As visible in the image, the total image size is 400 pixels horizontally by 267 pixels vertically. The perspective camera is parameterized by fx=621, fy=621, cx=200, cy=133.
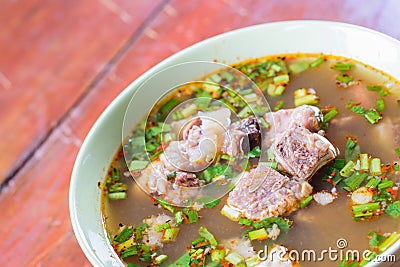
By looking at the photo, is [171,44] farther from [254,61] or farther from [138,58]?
[254,61]

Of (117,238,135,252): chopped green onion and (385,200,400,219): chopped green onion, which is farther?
(117,238,135,252): chopped green onion

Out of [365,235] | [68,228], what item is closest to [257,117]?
[365,235]

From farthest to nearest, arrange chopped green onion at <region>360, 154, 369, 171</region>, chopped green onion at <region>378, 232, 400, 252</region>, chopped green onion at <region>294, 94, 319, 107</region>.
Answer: chopped green onion at <region>294, 94, 319, 107</region> < chopped green onion at <region>360, 154, 369, 171</region> < chopped green onion at <region>378, 232, 400, 252</region>

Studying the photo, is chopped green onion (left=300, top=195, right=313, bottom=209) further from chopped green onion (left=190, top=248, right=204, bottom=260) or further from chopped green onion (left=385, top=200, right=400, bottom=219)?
chopped green onion (left=190, top=248, right=204, bottom=260)

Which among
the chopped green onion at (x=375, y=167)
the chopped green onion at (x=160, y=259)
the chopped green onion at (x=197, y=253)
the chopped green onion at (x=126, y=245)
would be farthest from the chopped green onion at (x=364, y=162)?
the chopped green onion at (x=126, y=245)

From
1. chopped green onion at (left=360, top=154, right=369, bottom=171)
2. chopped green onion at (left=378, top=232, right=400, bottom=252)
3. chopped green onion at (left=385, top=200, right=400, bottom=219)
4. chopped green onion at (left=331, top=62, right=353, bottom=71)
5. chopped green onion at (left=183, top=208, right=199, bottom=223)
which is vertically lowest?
chopped green onion at (left=183, top=208, right=199, bottom=223)

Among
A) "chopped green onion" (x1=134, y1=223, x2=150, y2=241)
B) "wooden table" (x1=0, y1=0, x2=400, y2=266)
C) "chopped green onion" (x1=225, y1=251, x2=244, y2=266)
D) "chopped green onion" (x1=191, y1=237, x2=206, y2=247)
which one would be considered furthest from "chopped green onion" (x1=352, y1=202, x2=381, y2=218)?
"wooden table" (x1=0, y1=0, x2=400, y2=266)

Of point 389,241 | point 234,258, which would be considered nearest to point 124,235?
point 234,258

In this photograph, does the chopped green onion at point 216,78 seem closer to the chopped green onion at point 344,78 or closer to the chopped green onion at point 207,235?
the chopped green onion at point 344,78
